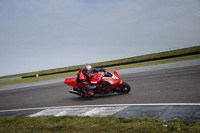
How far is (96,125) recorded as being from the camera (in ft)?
16.4

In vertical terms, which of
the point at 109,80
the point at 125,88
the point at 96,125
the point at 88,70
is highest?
the point at 88,70

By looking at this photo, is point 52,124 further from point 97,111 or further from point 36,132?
point 97,111

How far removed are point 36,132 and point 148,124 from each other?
2774 mm

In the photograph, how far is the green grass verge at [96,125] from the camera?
4164mm

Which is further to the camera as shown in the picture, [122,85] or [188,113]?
[122,85]

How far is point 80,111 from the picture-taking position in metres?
7.00

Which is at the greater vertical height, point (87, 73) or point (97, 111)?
point (87, 73)

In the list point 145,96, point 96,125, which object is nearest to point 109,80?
point 145,96

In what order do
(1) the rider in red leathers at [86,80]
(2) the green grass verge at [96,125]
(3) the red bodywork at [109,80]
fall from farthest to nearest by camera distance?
(1) the rider in red leathers at [86,80] → (3) the red bodywork at [109,80] → (2) the green grass verge at [96,125]

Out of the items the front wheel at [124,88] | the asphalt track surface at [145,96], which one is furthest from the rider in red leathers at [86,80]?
the front wheel at [124,88]

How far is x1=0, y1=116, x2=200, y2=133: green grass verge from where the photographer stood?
4.16m

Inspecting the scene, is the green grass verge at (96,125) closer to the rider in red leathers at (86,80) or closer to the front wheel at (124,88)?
the rider in red leathers at (86,80)

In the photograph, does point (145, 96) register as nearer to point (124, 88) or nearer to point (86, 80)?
point (124, 88)

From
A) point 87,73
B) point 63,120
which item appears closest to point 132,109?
point 63,120
